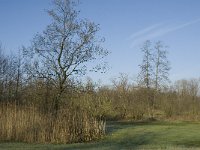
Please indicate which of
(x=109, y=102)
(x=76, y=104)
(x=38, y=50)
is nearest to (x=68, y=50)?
(x=38, y=50)

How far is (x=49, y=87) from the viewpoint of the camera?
24.2m

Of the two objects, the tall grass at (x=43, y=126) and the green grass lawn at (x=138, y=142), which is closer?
the green grass lawn at (x=138, y=142)

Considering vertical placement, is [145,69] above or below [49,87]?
above

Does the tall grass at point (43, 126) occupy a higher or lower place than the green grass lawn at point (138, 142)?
higher

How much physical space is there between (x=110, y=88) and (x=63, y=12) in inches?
975

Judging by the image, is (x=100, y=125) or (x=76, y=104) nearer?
(x=100, y=125)

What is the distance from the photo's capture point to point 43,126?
66.6 feet

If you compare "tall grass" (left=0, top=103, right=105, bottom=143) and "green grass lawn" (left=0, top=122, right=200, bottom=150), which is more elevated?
"tall grass" (left=0, top=103, right=105, bottom=143)

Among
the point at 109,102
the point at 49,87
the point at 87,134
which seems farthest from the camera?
the point at 109,102

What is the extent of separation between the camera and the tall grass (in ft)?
65.3

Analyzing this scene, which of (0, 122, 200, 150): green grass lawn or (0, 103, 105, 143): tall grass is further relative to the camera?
(0, 103, 105, 143): tall grass

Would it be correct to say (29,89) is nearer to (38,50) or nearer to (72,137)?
(38,50)

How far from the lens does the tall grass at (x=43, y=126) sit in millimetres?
19906

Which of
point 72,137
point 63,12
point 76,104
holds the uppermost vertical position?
point 63,12
